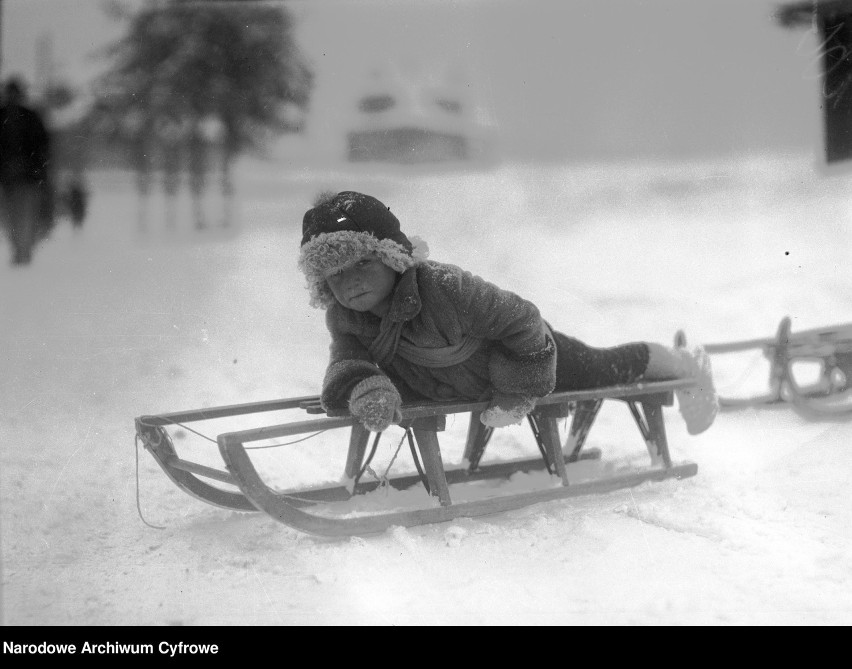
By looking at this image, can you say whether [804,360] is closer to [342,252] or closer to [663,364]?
[663,364]

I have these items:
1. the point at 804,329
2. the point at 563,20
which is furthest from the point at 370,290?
the point at 804,329

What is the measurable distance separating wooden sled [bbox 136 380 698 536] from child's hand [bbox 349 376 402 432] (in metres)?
0.05

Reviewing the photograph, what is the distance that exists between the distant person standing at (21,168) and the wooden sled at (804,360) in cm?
244

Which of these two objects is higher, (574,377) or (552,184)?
(552,184)

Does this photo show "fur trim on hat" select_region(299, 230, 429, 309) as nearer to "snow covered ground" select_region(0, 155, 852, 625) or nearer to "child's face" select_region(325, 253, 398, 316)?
"child's face" select_region(325, 253, 398, 316)

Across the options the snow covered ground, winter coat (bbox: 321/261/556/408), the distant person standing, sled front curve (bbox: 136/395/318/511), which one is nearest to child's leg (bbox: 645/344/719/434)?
the snow covered ground

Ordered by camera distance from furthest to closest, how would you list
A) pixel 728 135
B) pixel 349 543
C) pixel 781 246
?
pixel 781 246, pixel 728 135, pixel 349 543

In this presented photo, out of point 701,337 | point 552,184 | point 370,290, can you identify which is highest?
point 552,184

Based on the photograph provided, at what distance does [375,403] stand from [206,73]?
1029mm

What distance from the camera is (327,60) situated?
186 cm

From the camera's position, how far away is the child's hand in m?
1.56
